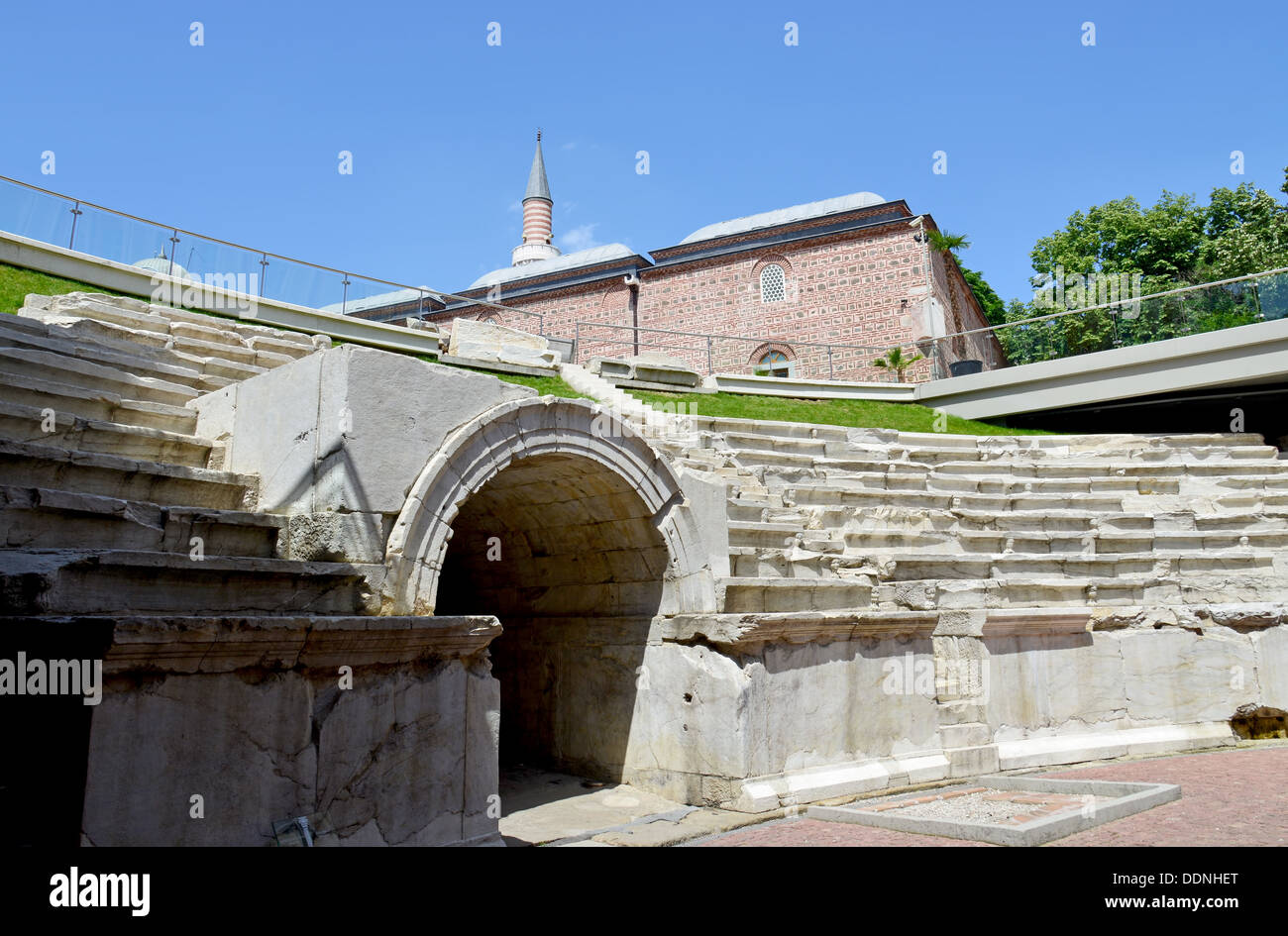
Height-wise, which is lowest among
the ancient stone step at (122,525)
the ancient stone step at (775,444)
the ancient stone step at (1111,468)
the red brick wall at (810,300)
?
the ancient stone step at (122,525)

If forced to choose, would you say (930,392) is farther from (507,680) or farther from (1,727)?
(1,727)

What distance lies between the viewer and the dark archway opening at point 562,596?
816cm

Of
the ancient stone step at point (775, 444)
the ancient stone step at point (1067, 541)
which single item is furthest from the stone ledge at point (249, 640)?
the ancient stone step at point (775, 444)

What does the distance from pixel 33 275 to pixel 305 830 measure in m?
13.6

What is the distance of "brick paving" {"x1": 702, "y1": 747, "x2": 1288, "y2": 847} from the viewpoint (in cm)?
584

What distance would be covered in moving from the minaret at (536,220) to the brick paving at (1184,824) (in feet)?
148

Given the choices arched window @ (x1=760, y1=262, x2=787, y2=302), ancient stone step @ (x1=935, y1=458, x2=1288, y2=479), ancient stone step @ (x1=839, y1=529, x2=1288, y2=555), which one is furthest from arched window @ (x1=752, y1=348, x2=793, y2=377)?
ancient stone step @ (x1=839, y1=529, x2=1288, y2=555)

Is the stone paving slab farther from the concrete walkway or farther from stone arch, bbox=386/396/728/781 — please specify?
stone arch, bbox=386/396/728/781

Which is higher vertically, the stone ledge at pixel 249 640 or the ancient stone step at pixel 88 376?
the ancient stone step at pixel 88 376

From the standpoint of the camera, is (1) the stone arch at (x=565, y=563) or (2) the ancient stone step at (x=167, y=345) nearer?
(1) the stone arch at (x=565, y=563)

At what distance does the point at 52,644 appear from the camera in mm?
3812

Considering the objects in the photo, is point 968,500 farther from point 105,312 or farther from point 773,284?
point 773,284

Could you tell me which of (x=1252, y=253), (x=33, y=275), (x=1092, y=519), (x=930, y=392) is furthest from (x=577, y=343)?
(x=1252, y=253)

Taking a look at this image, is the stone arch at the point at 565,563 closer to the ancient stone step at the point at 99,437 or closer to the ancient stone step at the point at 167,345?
the ancient stone step at the point at 99,437
